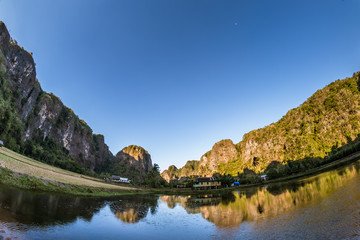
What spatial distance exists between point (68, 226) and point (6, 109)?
86.9 meters

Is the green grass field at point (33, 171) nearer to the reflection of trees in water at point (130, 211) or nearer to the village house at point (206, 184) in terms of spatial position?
the reflection of trees in water at point (130, 211)

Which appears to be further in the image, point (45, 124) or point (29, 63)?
point (45, 124)

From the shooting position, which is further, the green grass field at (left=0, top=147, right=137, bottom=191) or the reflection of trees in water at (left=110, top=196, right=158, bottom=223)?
the green grass field at (left=0, top=147, right=137, bottom=191)

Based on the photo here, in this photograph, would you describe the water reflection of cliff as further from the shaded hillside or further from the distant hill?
the shaded hillside

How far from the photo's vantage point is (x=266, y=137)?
187 m

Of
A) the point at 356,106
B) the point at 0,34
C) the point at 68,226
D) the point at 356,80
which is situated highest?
the point at 0,34

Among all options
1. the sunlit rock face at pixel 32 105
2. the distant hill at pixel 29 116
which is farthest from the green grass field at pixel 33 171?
the sunlit rock face at pixel 32 105

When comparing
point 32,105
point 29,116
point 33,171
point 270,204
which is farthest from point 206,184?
point 32,105

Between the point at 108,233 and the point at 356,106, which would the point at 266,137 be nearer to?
the point at 356,106

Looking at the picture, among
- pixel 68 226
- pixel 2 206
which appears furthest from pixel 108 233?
pixel 2 206

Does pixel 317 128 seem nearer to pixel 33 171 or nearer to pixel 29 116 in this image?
pixel 33 171

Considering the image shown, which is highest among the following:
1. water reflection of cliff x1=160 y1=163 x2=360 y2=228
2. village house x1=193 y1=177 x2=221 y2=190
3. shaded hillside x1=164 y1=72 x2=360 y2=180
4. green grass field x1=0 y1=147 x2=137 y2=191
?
shaded hillside x1=164 y1=72 x2=360 y2=180

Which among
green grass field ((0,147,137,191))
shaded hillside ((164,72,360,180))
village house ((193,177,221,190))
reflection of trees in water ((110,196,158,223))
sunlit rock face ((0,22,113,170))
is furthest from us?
shaded hillside ((164,72,360,180))

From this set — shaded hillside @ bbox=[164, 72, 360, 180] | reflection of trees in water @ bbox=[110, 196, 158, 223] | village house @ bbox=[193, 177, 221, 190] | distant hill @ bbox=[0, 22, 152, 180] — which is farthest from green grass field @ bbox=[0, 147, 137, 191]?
shaded hillside @ bbox=[164, 72, 360, 180]
